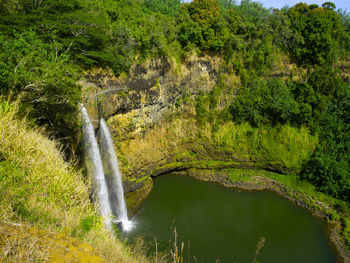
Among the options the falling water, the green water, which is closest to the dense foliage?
the falling water

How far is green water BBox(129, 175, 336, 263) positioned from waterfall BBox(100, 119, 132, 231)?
890 mm

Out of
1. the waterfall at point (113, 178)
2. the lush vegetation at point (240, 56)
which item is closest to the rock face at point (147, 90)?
the lush vegetation at point (240, 56)

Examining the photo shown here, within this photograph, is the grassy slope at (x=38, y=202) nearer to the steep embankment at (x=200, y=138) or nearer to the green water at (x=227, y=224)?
the green water at (x=227, y=224)

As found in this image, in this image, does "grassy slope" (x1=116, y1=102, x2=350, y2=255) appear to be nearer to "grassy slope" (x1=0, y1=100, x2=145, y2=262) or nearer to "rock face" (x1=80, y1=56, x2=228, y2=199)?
"rock face" (x1=80, y1=56, x2=228, y2=199)

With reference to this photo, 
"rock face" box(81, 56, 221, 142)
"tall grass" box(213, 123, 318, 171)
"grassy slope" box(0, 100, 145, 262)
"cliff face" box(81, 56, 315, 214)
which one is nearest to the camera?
"grassy slope" box(0, 100, 145, 262)

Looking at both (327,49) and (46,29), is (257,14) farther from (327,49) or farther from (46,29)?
(46,29)

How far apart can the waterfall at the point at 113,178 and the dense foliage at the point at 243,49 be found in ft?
10.3

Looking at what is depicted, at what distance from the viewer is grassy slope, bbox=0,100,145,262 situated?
11.0 ft

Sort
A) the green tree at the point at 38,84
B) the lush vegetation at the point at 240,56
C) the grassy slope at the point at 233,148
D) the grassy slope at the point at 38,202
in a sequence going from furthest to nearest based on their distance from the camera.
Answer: the grassy slope at the point at 233,148
the lush vegetation at the point at 240,56
the green tree at the point at 38,84
the grassy slope at the point at 38,202

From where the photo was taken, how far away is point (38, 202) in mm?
4730

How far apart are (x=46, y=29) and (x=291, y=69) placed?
2007 cm

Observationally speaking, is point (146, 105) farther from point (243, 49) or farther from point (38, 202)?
point (38, 202)

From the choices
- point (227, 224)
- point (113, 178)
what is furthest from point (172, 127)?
point (227, 224)

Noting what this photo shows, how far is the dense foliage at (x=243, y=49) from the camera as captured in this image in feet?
38.3
